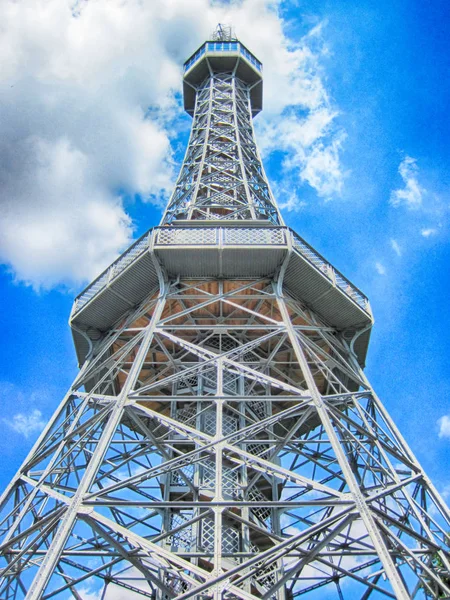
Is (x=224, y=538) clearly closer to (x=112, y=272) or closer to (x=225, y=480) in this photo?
(x=225, y=480)

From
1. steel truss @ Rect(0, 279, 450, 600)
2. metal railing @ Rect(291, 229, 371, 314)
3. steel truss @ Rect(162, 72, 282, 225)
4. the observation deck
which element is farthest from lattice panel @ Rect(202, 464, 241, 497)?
steel truss @ Rect(162, 72, 282, 225)

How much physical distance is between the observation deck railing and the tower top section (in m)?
21.7

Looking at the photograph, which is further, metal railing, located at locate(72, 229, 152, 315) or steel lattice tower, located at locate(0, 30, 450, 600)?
metal railing, located at locate(72, 229, 152, 315)

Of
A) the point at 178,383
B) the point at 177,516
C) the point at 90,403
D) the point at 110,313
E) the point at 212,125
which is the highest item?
the point at 212,125

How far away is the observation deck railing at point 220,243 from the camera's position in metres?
16.9

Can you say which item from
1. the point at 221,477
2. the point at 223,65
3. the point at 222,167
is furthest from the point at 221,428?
the point at 223,65

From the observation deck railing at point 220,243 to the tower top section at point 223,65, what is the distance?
21.7 m

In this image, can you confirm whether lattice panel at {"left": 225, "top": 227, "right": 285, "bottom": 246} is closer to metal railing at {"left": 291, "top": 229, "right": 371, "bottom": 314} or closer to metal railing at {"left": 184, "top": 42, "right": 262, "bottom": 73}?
metal railing at {"left": 291, "top": 229, "right": 371, "bottom": 314}

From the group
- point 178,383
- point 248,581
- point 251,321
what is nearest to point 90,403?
point 178,383

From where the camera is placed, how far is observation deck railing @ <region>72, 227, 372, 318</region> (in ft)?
55.6

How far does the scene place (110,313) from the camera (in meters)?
18.2

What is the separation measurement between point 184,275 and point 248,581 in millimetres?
8785

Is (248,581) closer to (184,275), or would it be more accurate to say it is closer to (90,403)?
(90,403)

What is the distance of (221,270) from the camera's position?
56.2 ft
